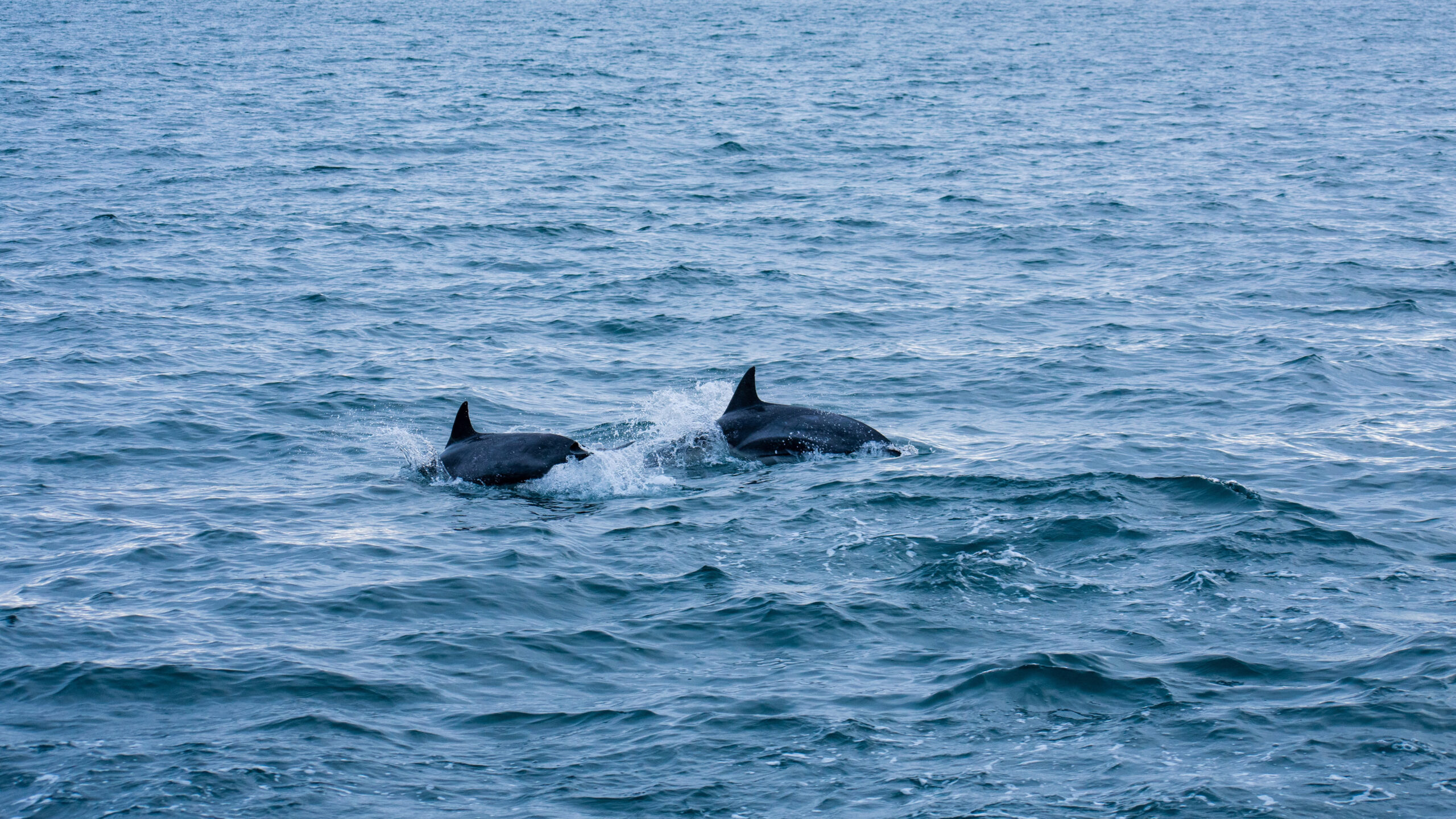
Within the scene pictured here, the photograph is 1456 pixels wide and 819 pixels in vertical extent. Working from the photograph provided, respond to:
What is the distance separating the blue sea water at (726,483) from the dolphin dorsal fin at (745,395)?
0.57 meters

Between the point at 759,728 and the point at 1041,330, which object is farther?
the point at 1041,330

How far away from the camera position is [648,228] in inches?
Answer: 1375

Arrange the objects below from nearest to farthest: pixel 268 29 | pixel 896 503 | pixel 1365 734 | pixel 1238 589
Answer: pixel 1365 734
pixel 1238 589
pixel 896 503
pixel 268 29

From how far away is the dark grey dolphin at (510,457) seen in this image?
17891mm

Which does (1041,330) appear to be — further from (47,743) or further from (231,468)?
(47,743)

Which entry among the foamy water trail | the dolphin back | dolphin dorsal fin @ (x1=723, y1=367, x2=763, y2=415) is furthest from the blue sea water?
dolphin dorsal fin @ (x1=723, y1=367, x2=763, y2=415)

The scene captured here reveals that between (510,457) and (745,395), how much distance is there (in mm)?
3387

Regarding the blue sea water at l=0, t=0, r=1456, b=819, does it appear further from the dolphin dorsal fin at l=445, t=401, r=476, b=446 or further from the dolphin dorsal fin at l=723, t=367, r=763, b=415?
the dolphin dorsal fin at l=723, t=367, r=763, b=415

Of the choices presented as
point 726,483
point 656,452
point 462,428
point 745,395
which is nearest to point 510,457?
point 462,428

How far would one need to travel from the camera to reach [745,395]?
63.9 ft

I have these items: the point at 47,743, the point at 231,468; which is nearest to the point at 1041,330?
the point at 231,468

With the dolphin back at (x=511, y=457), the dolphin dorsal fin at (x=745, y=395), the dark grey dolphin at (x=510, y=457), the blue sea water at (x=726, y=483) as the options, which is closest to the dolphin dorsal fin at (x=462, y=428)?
the dark grey dolphin at (x=510, y=457)

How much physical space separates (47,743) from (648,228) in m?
24.9

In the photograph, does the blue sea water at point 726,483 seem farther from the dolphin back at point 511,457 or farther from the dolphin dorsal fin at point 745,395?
the dolphin dorsal fin at point 745,395
